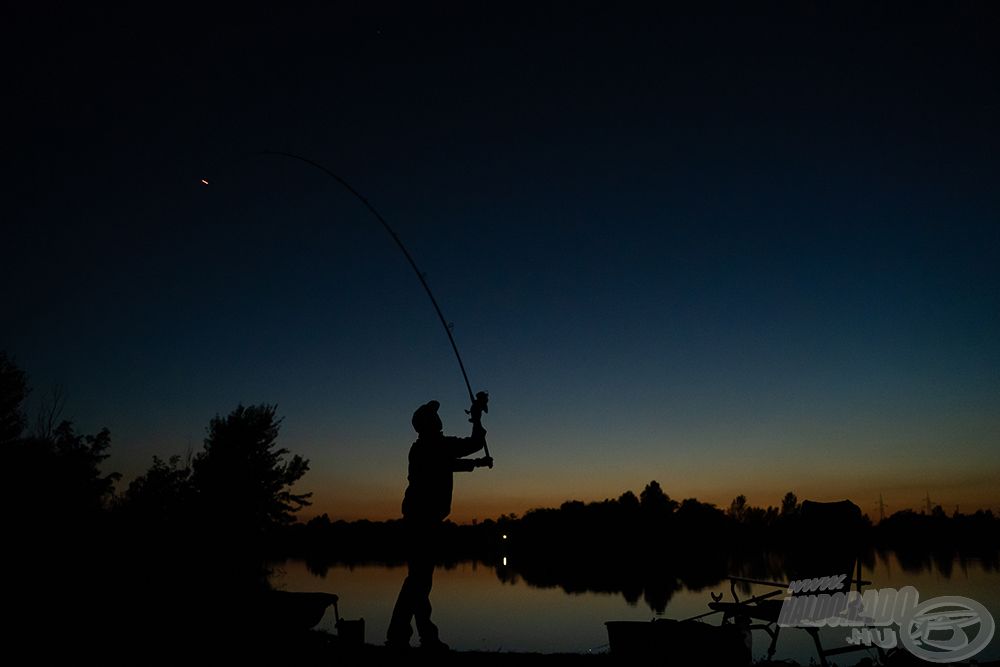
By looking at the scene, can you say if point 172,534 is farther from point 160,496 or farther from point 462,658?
point 462,658

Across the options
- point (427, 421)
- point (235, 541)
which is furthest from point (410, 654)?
point (235, 541)

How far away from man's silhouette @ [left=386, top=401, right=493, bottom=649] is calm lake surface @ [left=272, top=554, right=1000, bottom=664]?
33.7 ft

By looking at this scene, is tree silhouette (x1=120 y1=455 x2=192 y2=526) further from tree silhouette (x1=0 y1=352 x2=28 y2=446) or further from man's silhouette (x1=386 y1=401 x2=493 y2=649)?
man's silhouette (x1=386 y1=401 x2=493 y2=649)

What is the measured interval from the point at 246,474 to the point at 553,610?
Result: 810 inches

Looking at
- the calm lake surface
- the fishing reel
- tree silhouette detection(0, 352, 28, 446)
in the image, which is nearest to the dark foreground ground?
the fishing reel

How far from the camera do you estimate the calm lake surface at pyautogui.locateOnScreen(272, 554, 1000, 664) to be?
22266 millimetres

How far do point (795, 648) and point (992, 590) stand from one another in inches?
897

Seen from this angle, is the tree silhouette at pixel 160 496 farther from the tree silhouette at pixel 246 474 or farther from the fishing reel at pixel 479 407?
the fishing reel at pixel 479 407

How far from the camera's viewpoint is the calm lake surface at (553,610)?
22.3 metres

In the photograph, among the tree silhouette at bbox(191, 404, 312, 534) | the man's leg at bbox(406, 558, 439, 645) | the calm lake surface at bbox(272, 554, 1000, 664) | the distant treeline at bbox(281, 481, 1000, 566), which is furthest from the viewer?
the distant treeline at bbox(281, 481, 1000, 566)

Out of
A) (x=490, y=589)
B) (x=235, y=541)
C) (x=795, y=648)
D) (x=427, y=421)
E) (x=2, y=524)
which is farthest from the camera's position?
(x=490, y=589)

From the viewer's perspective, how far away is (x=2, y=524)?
19.0 meters

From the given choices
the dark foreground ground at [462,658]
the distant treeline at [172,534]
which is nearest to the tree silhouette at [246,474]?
the distant treeline at [172,534]

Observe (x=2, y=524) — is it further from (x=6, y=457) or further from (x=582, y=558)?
(x=582, y=558)
